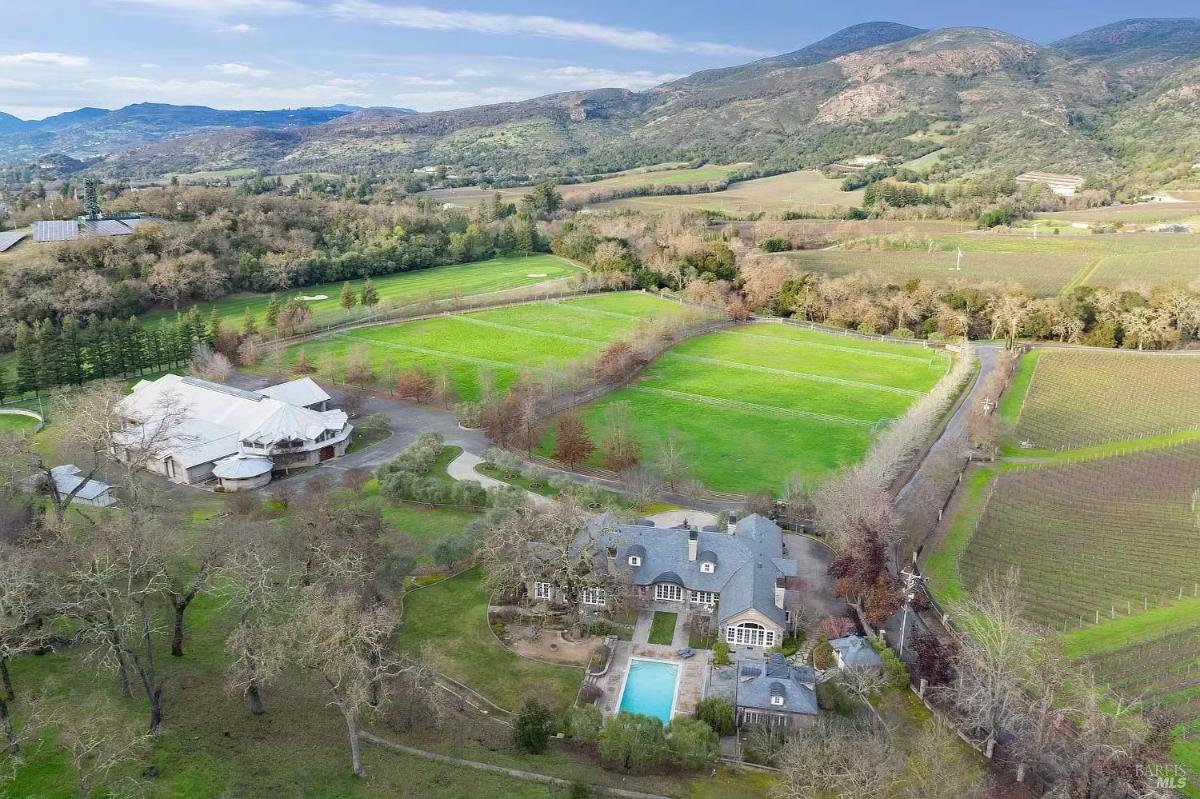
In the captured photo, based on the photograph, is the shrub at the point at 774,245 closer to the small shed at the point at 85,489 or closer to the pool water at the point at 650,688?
the small shed at the point at 85,489

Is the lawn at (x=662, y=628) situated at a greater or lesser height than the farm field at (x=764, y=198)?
lesser

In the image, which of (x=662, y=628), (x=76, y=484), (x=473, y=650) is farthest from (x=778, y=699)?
(x=76, y=484)

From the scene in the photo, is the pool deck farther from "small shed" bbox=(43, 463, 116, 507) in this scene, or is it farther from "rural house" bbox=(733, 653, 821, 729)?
"small shed" bbox=(43, 463, 116, 507)

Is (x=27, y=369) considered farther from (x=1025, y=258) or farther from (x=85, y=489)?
(x=1025, y=258)

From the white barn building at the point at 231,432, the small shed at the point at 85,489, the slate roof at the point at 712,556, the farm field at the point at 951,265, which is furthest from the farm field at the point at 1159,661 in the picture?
the farm field at the point at 951,265

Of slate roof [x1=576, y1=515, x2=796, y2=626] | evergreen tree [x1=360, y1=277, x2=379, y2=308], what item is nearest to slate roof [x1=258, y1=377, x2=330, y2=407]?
evergreen tree [x1=360, y1=277, x2=379, y2=308]
